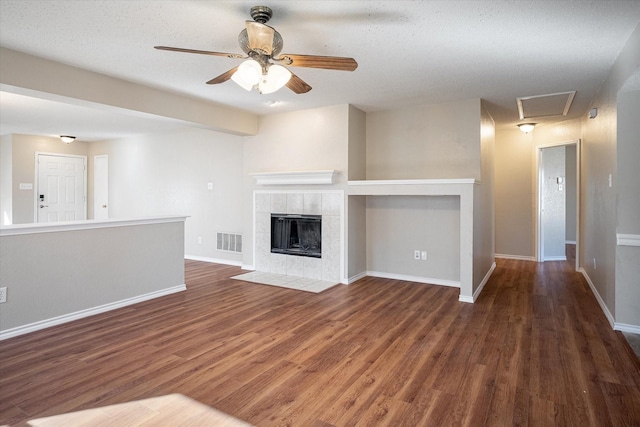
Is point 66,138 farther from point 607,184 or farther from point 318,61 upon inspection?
point 607,184

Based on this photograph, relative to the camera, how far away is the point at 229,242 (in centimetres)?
623

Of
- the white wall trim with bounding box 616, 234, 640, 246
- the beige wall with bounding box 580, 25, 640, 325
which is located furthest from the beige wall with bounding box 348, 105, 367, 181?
the white wall trim with bounding box 616, 234, 640, 246

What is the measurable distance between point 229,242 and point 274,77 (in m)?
4.25

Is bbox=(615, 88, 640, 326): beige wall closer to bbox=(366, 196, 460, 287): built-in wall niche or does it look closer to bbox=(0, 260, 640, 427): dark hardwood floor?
bbox=(0, 260, 640, 427): dark hardwood floor

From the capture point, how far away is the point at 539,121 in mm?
5820

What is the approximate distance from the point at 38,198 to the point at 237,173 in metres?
4.67

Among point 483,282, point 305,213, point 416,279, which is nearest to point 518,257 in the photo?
point 483,282

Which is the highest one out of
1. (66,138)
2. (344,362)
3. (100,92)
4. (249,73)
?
(66,138)

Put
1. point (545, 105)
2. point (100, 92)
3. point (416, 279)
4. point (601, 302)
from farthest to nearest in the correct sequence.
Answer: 1. point (416, 279)
2. point (545, 105)
3. point (601, 302)
4. point (100, 92)

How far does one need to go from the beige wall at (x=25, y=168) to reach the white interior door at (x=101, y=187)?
0.88 metres

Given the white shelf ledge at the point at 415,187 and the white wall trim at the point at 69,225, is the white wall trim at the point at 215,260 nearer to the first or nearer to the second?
the white wall trim at the point at 69,225

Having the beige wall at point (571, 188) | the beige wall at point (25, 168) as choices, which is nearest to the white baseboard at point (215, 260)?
the beige wall at point (25, 168)

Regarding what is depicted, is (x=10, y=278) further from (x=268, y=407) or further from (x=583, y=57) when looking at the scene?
(x=583, y=57)

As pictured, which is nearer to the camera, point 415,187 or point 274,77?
point 274,77
